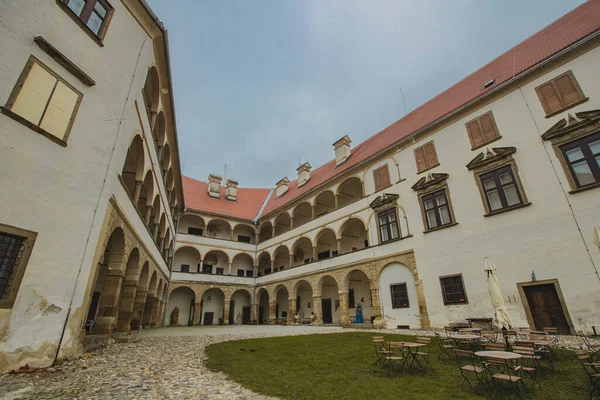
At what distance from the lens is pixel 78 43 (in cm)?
788

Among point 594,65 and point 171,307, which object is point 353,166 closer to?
point 594,65

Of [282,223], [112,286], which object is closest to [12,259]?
[112,286]

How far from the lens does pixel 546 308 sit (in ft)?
37.1

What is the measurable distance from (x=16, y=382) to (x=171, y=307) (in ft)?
76.1

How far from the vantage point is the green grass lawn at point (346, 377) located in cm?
498

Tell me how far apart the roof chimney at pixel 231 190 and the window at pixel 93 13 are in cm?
2515

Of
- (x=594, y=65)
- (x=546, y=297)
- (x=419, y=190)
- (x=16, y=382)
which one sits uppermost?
(x=594, y=65)

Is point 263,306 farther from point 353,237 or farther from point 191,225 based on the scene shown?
point 353,237

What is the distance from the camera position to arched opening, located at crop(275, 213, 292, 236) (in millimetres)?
28752

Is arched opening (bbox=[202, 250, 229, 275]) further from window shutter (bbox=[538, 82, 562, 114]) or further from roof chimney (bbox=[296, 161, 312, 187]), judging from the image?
window shutter (bbox=[538, 82, 562, 114])

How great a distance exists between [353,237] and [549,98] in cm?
1439

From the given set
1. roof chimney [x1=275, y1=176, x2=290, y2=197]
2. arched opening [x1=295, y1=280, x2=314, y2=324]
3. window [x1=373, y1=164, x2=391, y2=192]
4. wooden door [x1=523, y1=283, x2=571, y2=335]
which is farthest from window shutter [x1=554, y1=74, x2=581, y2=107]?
roof chimney [x1=275, y1=176, x2=290, y2=197]

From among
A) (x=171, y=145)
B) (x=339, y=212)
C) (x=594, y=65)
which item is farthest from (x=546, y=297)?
(x=171, y=145)

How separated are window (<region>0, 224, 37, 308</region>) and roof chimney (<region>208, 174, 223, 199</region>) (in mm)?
26495
